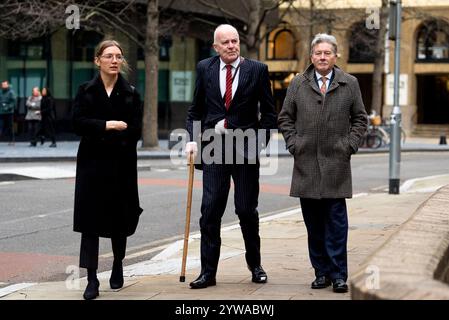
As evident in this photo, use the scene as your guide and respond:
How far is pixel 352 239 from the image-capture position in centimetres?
1009

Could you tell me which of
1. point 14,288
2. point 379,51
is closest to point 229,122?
point 14,288

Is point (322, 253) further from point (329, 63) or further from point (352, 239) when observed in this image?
point (352, 239)

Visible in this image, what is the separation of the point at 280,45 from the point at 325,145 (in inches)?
2037

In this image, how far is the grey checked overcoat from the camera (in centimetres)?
702

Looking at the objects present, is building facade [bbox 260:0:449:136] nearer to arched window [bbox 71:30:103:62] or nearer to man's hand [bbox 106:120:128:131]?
arched window [bbox 71:30:103:62]

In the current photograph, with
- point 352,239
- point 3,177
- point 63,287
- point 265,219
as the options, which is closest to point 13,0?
point 3,177

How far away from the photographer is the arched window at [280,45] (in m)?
58.0

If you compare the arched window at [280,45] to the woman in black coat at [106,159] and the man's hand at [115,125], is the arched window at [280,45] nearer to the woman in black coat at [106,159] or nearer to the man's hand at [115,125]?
the woman in black coat at [106,159]

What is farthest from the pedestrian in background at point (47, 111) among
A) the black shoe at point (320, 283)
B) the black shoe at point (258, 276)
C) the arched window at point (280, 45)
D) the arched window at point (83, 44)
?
the arched window at point (280, 45)

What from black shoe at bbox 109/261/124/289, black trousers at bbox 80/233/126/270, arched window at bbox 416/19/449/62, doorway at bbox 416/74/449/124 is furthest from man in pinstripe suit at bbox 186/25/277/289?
doorway at bbox 416/74/449/124

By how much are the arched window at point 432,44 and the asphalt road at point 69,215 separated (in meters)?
30.1

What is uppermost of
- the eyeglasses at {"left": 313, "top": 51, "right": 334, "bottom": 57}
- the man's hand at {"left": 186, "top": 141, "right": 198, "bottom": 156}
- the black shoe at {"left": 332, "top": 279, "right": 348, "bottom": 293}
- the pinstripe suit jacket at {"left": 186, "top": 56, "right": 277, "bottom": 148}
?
the eyeglasses at {"left": 313, "top": 51, "right": 334, "bottom": 57}

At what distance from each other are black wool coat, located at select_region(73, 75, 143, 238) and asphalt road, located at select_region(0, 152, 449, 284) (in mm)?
1544

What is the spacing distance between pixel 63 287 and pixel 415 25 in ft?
155
